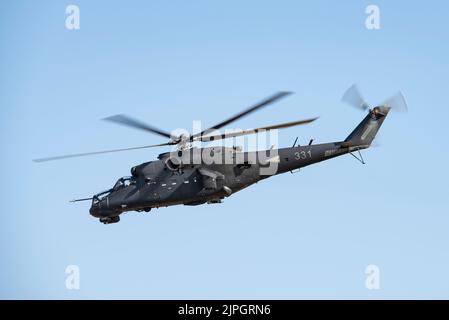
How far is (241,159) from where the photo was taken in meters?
46.2

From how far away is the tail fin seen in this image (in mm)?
47062

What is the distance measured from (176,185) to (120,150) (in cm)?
460

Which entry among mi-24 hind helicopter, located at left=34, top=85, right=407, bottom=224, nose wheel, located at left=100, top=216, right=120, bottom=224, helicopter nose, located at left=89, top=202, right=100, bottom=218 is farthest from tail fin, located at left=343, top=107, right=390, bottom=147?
helicopter nose, located at left=89, top=202, right=100, bottom=218

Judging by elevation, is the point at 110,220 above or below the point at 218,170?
below

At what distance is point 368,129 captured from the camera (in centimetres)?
4753

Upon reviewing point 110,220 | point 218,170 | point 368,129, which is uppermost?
point 368,129

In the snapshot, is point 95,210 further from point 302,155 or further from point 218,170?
point 302,155

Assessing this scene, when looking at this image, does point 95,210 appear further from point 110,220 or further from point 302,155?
point 302,155

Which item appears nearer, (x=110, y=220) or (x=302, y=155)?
(x=302, y=155)

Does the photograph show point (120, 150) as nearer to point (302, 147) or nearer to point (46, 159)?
point (46, 159)

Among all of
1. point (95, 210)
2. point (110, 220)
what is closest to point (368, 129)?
point (110, 220)

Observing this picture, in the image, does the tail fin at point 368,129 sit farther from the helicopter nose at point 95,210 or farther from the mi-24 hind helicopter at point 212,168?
the helicopter nose at point 95,210
